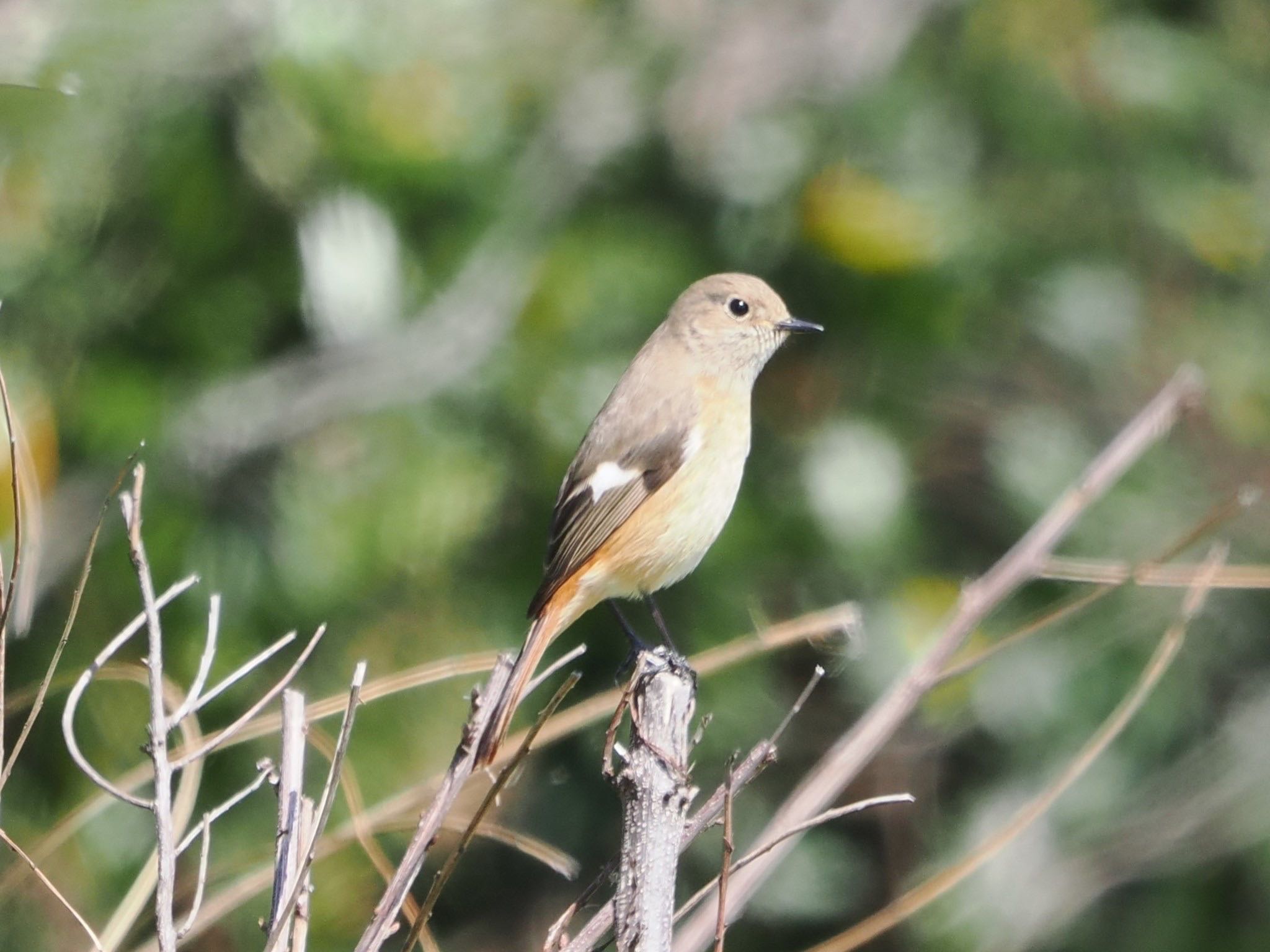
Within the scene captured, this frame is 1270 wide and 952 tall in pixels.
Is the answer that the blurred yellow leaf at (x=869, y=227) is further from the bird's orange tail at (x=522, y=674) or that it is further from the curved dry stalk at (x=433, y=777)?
the curved dry stalk at (x=433, y=777)

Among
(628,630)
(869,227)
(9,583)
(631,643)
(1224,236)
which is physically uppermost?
(9,583)

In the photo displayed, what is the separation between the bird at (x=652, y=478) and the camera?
3236 mm

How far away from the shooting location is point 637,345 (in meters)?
4.02

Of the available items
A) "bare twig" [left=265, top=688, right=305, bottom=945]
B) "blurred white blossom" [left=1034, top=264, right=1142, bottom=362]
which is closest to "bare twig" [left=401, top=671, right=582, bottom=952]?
"bare twig" [left=265, top=688, right=305, bottom=945]

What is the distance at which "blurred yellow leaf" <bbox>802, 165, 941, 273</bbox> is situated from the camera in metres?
3.97

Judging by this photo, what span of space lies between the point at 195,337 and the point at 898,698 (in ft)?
7.99

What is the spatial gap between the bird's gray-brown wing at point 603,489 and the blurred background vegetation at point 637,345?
34cm

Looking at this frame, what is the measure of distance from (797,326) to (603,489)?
0.72 m

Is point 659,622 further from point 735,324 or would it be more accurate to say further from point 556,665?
point 556,665

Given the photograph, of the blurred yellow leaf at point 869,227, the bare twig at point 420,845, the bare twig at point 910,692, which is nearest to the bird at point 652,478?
the blurred yellow leaf at point 869,227

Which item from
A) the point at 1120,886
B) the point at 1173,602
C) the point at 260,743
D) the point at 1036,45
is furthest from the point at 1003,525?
the point at 260,743

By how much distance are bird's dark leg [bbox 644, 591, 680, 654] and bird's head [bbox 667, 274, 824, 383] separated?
0.59 metres

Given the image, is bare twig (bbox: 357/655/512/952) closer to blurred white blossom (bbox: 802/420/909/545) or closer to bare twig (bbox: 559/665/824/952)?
bare twig (bbox: 559/665/824/952)

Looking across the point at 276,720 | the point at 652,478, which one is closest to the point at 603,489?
the point at 652,478
